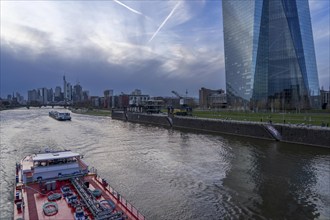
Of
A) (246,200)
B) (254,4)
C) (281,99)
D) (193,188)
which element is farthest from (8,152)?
(254,4)

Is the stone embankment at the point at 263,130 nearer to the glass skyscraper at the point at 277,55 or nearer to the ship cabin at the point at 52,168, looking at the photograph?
the ship cabin at the point at 52,168

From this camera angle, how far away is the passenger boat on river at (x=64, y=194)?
15719 millimetres

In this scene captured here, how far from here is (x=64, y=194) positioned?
61.5 ft

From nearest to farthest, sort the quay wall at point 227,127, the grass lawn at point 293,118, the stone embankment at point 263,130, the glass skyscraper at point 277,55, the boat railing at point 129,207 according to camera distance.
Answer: the boat railing at point 129,207
the stone embankment at point 263,130
the quay wall at point 227,127
the grass lawn at point 293,118
the glass skyscraper at point 277,55

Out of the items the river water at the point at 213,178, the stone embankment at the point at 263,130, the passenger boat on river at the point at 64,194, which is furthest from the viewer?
the stone embankment at the point at 263,130

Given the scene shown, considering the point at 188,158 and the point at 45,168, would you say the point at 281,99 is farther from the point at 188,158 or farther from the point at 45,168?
the point at 45,168

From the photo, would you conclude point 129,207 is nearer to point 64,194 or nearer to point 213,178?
point 64,194

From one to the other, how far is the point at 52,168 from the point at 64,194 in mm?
4903

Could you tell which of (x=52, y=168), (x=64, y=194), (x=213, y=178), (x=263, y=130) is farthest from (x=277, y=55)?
(x=64, y=194)

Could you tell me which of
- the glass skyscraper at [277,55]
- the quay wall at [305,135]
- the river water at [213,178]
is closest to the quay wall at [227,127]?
the quay wall at [305,135]

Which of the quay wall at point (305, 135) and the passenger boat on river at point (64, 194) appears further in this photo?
the quay wall at point (305, 135)

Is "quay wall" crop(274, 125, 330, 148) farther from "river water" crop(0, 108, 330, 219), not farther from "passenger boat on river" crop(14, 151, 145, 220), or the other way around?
"passenger boat on river" crop(14, 151, 145, 220)

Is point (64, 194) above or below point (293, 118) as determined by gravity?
below

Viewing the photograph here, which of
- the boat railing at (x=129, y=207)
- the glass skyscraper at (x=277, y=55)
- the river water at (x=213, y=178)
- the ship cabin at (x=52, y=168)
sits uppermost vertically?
the glass skyscraper at (x=277, y=55)
